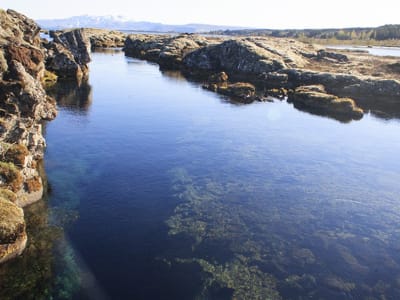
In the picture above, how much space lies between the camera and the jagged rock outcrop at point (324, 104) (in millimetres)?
97438

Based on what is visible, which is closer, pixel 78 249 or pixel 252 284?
pixel 252 284

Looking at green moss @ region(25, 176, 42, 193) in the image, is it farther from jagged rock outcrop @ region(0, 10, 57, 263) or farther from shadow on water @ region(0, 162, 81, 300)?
shadow on water @ region(0, 162, 81, 300)

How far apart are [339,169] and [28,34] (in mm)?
93733

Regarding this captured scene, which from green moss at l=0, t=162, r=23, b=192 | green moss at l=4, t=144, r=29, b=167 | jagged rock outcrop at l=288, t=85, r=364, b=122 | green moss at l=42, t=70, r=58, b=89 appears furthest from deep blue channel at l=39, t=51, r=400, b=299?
green moss at l=42, t=70, r=58, b=89

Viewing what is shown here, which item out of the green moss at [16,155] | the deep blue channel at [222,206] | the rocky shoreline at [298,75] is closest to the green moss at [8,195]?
the green moss at [16,155]

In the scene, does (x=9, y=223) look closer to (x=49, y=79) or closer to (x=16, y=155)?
(x=16, y=155)

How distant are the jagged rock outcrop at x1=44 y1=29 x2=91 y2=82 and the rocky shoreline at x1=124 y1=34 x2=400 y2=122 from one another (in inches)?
1737

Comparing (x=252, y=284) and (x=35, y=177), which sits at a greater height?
(x=35, y=177)

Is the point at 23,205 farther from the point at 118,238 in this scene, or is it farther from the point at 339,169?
the point at 339,169

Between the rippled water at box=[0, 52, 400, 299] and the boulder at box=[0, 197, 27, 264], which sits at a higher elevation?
the boulder at box=[0, 197, 27, 264]

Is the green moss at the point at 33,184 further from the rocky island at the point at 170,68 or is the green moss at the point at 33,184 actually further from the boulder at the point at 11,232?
the boulder at the point at 11,232

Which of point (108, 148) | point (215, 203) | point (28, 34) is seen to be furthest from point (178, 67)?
point (215, 203)

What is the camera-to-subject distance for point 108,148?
62.0 metres

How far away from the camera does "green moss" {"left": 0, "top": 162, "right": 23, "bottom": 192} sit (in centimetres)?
3938
